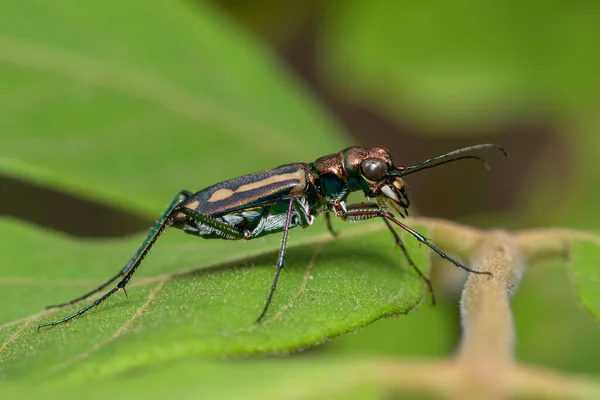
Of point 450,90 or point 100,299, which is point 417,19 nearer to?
point 450,90

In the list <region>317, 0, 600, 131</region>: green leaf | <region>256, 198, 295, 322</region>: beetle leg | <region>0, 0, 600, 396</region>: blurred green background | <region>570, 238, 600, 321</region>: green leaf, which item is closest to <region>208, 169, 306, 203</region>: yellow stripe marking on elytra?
<region>256, 198, 295, 322</region>: beetle leg

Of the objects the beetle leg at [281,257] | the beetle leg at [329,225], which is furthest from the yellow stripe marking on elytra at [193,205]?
the beetle leg at [329,225]

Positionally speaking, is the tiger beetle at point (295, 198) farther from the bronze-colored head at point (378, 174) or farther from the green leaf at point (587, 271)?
the green leaf at point (587, 271)

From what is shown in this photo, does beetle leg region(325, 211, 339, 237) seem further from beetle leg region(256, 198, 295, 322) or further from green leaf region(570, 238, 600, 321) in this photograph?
green leaf region(570, 238, 600, 321)

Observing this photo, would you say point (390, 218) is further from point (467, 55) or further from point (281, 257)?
point (467, 55)

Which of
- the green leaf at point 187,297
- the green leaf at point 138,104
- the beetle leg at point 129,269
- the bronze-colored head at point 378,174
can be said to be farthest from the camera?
the green leaf at point 138,104

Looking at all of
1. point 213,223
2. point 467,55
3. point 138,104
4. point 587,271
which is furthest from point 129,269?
point 467,55

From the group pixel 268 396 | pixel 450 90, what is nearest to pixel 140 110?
pixel 450 90
